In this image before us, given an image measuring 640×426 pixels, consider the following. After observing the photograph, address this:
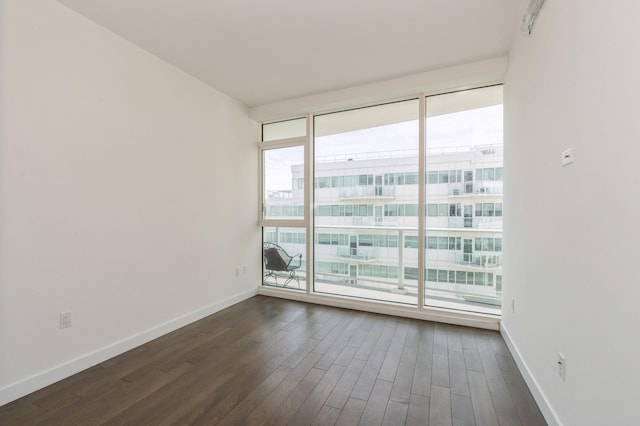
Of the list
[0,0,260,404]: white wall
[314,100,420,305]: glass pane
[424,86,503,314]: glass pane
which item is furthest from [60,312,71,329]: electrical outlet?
[424,86,503,314]: glass pane

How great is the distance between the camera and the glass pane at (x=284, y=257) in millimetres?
3896

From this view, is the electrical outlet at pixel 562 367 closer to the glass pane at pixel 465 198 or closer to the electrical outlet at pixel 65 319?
→ the glass pane at pixel 465 198

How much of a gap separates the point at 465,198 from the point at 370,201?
1071 mm

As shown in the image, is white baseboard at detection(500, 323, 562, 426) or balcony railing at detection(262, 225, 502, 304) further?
balcony railing at detection(262, 225, 502, 304)

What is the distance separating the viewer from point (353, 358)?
7.39ft

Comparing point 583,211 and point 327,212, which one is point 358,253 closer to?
point 327,212

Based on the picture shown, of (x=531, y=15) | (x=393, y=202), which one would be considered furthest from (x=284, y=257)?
(x=531, y=15)

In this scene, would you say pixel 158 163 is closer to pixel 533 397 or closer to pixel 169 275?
pixel 169 275

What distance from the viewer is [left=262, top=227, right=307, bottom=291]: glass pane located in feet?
12.8

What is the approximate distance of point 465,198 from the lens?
3.02 m

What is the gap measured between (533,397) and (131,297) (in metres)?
3.12

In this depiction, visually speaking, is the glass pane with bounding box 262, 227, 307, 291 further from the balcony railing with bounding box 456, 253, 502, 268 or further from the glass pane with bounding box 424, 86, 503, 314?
the balcony railing with bounding box 456, 253, 502, 268

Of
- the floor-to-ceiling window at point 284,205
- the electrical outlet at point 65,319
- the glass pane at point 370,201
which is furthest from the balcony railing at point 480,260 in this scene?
the electrical outlet at point 65,319

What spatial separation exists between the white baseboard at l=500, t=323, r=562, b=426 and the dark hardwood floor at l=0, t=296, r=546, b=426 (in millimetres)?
44
